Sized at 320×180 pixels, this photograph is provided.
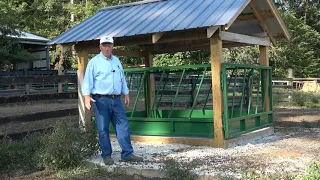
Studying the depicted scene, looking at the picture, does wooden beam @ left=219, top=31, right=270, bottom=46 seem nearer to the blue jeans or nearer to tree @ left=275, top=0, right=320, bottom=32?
the blue jeans

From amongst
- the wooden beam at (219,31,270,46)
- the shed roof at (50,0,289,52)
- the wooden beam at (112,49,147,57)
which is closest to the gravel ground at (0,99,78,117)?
the wooden beam at (112,49,147,57)

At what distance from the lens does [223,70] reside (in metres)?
7.70

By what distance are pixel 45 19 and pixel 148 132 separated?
29185mm

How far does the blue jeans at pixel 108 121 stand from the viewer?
6414mm

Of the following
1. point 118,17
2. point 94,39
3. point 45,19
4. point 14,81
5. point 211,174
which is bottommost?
point 211,174

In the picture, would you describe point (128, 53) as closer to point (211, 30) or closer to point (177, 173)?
point (211, 30)

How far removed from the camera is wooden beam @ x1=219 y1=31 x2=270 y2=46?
7.89 metres

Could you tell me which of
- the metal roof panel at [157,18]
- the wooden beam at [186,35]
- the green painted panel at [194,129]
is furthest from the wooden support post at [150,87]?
the wooden beam at [186,35]

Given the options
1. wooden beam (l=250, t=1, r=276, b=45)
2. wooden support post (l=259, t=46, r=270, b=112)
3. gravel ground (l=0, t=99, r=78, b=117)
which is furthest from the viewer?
gravel ground (l=0, t=99, r=78, b=117)

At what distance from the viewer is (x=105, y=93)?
21.0 ft

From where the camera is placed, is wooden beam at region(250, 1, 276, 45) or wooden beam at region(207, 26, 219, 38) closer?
wooden beam at region(207, 26, 219, 38)

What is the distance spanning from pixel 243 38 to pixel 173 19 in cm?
168

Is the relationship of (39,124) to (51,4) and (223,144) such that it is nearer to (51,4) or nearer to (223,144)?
(223,144)

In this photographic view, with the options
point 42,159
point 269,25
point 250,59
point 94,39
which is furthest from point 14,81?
point 250,59
